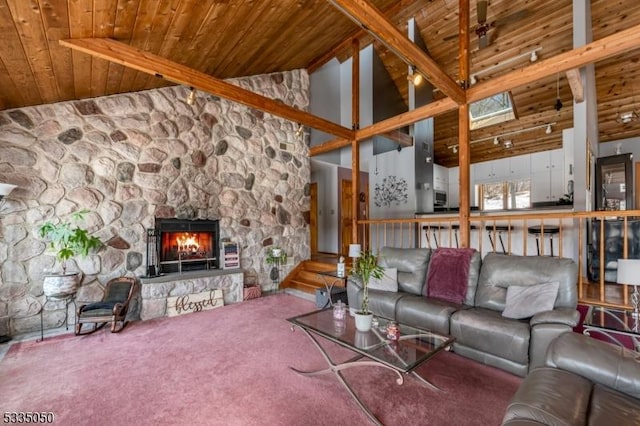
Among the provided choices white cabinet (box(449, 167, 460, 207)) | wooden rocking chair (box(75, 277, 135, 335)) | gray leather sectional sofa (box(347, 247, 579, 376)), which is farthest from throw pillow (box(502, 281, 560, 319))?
white cabinet (box(449, 167, 460, 207))

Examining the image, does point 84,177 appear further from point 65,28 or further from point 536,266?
point 536,266

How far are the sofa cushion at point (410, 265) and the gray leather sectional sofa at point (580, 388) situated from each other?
1675 millimetres

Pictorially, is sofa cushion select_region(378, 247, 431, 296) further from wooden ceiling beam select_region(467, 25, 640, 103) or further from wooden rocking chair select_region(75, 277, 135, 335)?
wooden rocking chair select_region(75, 277, 135, 335)

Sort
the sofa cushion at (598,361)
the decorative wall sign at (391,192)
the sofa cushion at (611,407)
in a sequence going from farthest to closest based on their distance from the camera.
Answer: the decorative wall sign at (391,192) → the sofa cushion at (598,361) → the sofa cushion at (611,407)

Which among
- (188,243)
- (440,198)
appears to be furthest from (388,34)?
(440,198)

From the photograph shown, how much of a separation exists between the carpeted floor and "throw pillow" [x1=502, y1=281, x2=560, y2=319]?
507mm

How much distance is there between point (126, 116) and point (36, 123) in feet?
2.95

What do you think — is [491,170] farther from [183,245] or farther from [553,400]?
[553,400]

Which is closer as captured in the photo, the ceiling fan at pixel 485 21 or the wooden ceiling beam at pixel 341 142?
the ceiling fan at pixel 485 21

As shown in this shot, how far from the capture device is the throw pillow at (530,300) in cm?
246

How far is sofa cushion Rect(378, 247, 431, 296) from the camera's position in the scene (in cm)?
346

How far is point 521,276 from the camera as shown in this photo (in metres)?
2.76

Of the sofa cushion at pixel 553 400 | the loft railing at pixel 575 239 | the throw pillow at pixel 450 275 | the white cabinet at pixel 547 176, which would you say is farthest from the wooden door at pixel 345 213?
the sofa cushion at pixel 553 400

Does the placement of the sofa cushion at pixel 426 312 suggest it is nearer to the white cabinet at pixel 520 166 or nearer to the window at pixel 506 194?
the window at pixel 506 194
